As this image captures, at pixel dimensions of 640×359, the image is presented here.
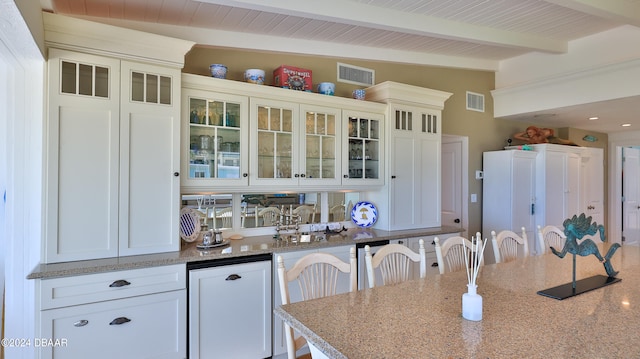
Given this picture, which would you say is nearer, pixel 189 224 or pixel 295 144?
pixel 189 224

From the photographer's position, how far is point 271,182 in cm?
307

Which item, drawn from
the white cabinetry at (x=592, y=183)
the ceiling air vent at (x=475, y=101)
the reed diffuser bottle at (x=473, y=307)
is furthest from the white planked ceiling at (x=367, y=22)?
the reed diffuser bottle at (x=473, y=307)

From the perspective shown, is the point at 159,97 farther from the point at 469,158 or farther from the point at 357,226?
the point at 469,158

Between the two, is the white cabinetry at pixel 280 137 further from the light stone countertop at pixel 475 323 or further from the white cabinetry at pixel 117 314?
the light stone countertop at pixel 475 323

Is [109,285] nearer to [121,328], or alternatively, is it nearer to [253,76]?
[121,328]

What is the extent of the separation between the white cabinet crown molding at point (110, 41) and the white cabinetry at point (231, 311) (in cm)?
146

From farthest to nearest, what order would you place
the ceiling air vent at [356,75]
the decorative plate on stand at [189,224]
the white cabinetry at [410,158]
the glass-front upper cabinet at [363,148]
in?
the ceiling air vent at [356,75], the white cabinetry at [410,158], the glass-front upper cabinet at [363,148], the decorative plate on stand at [189,224]

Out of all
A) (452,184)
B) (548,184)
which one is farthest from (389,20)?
(548,184)

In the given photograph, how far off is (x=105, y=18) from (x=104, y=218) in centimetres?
144

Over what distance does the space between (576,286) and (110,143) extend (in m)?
2.77

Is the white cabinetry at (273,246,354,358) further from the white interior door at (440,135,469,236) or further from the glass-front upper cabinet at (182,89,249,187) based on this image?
the white interior door at (440,135,469,236)

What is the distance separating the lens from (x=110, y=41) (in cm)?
232

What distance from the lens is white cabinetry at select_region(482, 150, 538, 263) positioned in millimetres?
4465

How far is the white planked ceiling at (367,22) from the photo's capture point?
257 cm
